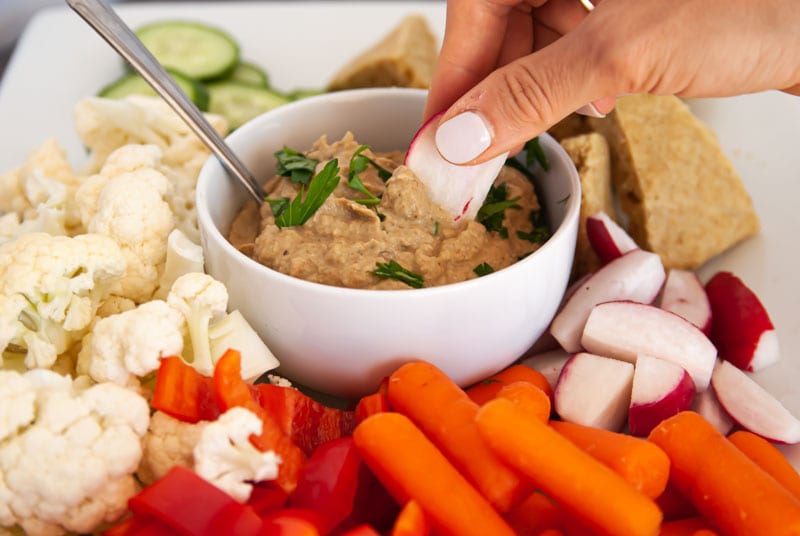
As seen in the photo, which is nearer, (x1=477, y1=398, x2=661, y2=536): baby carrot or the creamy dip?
(x1=477, y1=398, x2=661, y2=536): baby carrot

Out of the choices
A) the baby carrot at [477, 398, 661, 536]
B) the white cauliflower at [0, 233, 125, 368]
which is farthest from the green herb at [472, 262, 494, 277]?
the white cauliflower at [0, 233, 125, 368]

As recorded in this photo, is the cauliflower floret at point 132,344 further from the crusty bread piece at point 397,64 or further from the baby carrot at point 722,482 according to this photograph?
the crusty bread piece at point 397,64

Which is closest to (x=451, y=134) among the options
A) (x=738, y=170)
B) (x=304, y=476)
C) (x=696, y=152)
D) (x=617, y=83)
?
(x=617, y=83)

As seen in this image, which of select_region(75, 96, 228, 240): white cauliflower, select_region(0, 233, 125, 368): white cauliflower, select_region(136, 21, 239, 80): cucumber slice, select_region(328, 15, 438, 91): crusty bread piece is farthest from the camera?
select_region(136, 21, 239, 80): cucumber slice

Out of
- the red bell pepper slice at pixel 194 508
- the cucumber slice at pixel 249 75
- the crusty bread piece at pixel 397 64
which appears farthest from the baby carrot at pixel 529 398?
the cucumber slice at pixel 249 75

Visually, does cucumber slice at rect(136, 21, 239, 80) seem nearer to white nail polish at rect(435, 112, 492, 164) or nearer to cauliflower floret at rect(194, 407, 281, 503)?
white nail polish at rect(435, 112, 492, 164)

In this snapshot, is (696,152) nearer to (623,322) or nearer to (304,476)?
(623,322)
